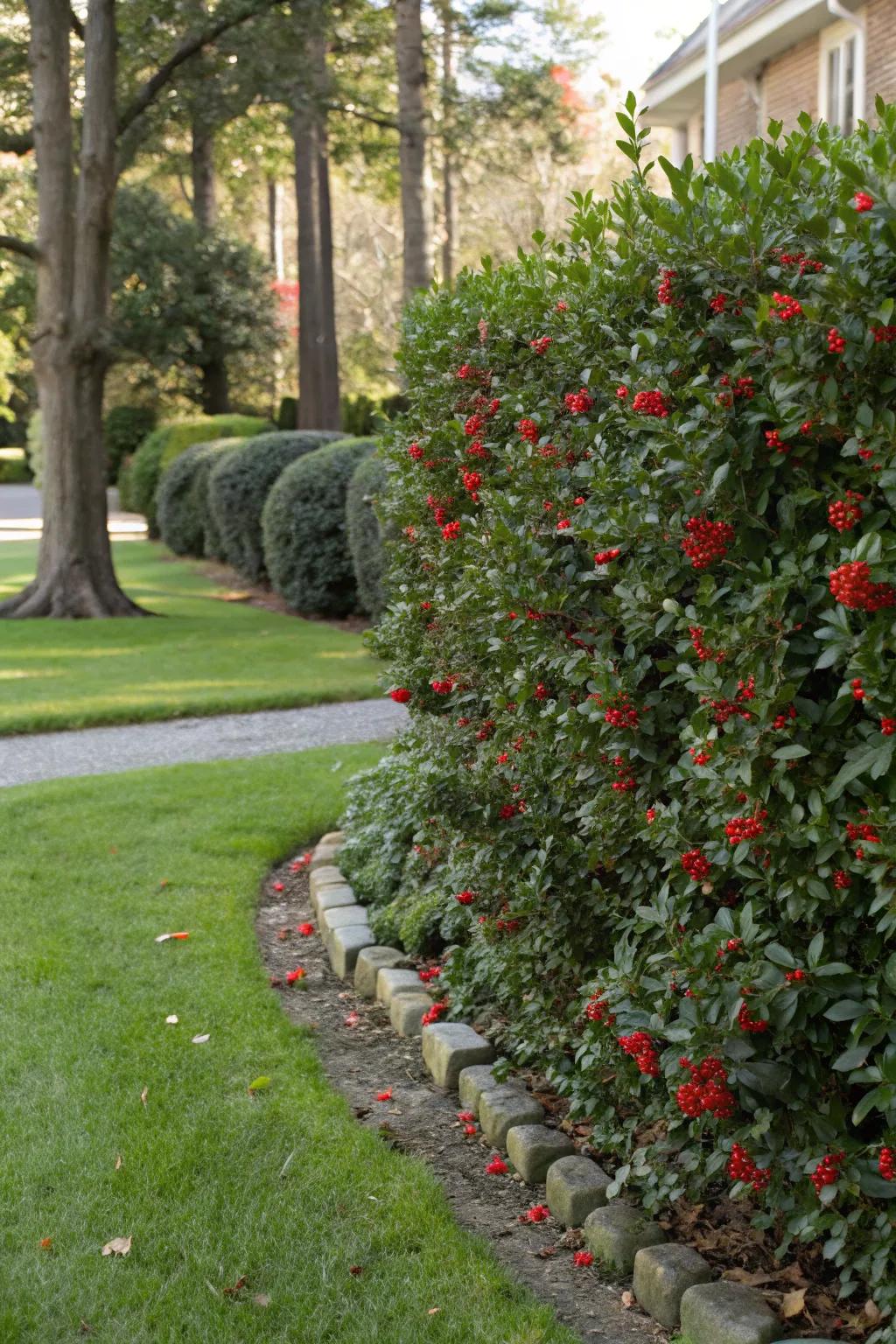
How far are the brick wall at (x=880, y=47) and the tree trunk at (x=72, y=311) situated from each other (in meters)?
7.72

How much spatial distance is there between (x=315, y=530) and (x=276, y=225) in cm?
3092

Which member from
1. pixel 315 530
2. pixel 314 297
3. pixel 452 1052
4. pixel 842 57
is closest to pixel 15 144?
pixel 315 530

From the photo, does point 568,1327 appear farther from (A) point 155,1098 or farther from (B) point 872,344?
(B) point 872,344

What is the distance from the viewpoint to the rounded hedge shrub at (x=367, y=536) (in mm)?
11703

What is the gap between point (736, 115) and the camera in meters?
17.7

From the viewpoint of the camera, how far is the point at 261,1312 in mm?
2658

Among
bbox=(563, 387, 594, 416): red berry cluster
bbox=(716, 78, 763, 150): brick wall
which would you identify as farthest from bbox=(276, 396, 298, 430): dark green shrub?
bbox=(563, 387, 594, 416): red berry cluster

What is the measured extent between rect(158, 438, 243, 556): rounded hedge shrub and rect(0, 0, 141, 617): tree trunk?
17.0 ft

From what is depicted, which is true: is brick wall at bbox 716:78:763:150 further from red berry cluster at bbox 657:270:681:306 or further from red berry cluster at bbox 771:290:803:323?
red berry cluster at bbox 771:290:803:323

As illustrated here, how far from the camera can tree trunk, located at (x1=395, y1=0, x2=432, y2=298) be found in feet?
45.8

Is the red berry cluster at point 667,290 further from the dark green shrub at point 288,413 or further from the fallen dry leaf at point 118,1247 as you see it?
the dark green shrub at point 288,413

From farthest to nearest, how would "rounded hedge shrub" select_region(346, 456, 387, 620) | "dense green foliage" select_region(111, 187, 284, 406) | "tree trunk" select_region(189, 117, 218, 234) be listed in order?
1. "dense green foliage" select_region(111, 187, 284, 406)
2. "tree trunk" select_region(189, 117, 218, 234)
3. "rounded hedge shrub" select_region(346, 456, 387, 620)

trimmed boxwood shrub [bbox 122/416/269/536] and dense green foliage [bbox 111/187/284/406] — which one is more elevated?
dense green foliage [bbox 111/187/284/406]

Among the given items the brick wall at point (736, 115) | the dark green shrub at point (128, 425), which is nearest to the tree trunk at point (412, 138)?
the brick wall at point (736, 115)
